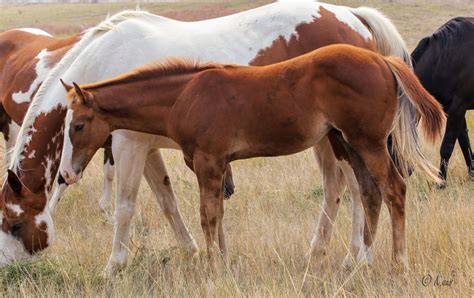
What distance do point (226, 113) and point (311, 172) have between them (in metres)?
3.79

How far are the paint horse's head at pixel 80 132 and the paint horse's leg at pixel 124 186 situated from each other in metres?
0.52

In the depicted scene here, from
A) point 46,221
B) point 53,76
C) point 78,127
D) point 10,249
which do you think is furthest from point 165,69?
point 10,249

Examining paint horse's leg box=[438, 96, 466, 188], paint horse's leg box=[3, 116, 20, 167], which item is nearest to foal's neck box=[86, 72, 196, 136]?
paint horse's leg box=[3, 116, 20, 167]

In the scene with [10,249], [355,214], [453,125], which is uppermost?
[10,249]

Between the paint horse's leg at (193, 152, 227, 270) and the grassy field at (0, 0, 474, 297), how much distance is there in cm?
25

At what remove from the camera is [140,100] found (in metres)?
4.42

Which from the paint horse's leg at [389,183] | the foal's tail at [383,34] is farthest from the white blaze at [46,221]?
the foal's tail at [383,34]

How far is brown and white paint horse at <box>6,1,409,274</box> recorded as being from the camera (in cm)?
509

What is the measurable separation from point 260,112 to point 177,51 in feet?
4.30

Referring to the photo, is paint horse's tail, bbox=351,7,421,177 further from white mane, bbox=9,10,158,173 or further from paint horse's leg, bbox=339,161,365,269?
white mane, bbox=9,10,158,173

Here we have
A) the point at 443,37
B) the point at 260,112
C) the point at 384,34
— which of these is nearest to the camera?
the point at 260,112

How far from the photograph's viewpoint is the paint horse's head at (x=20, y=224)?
192 inches

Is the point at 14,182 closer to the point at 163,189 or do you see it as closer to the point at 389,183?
the point at 163,189

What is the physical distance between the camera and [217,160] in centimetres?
426
